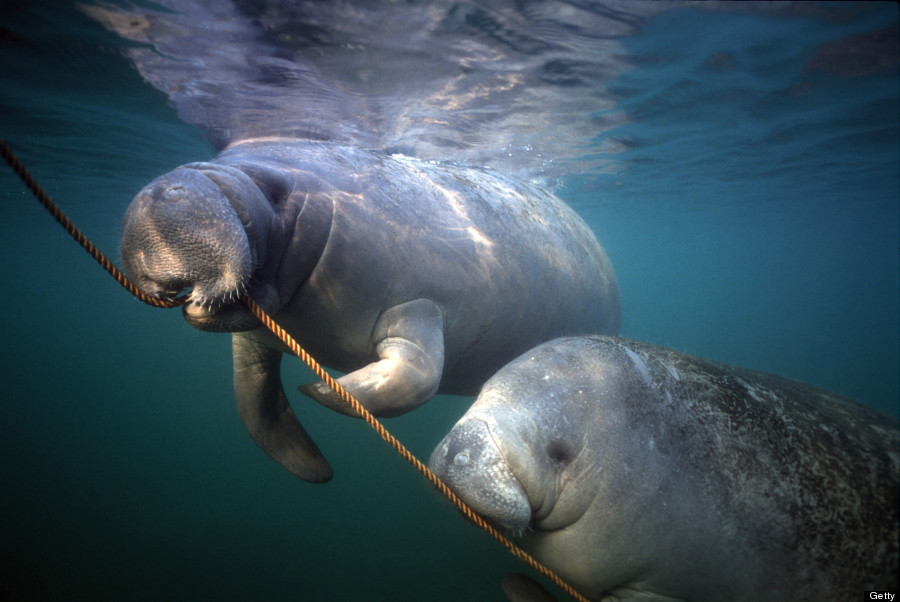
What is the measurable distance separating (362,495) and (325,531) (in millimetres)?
1427

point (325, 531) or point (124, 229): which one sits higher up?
point (124, 229)

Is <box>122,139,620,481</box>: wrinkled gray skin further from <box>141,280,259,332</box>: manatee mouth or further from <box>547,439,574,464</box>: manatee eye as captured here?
<box>547,439,574,464</box>: manatee eye

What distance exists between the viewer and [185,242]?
1891mm

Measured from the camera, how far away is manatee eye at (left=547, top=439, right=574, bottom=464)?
2.51 metres

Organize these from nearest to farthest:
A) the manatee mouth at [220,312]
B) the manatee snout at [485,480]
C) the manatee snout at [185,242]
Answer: the manatee snout at [185,242] → the manatee mouth at [220,312] → the manatee snout at [485,480]

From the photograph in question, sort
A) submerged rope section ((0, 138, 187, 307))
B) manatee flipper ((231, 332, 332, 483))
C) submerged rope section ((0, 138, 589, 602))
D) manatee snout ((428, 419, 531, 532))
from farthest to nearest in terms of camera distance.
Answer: manatee flipper ((231, 332, 332, 483)) → manatee snout ((428, 419, 531, 532)) → submerged rope section ((0, 138, 589, 602)) → submerged rope section ((0, 138, 187, 307))

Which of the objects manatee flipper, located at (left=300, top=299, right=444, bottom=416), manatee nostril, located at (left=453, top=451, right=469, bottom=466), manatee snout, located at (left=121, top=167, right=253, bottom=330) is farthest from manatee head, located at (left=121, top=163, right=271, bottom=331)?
manatee nostril, located at (left=453, top=451, right=469, bottom=466)

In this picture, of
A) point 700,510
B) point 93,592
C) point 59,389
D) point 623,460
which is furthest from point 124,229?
point 59,389

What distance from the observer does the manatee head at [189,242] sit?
1.88 metres

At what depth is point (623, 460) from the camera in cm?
254

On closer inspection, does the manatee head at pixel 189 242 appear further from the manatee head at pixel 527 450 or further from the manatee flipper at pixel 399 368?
the manatee head at pixel 527 450

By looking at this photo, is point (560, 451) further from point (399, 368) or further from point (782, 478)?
point (782, 478)

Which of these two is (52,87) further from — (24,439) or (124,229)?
(24,439)

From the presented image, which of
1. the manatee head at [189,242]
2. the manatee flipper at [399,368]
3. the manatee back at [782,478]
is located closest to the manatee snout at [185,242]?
the manatee head at [189,242]
